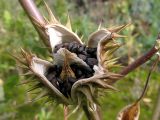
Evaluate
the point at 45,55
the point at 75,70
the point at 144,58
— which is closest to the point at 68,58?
the point at 75,70

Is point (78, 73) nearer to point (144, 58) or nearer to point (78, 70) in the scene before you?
point (78, 70)

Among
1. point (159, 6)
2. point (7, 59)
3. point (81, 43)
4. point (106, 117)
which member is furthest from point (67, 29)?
point (7, 59)

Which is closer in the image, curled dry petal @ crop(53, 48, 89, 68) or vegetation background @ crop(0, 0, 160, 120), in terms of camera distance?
curled dry petal @ crop(53, 48, 89, 68)

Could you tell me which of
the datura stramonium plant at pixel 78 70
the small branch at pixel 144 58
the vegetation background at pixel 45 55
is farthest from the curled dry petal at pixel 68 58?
the vegetation background at pixel 45 55

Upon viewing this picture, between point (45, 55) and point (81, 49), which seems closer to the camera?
point (81, 49)

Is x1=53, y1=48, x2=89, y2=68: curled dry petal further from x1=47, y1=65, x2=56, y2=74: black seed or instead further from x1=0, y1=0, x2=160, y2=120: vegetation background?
x1=0, y1=0, x2=160, y2=120: vegetation background

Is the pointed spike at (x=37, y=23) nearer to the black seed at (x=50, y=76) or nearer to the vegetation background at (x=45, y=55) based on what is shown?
the black seed at (x=50, y=76)

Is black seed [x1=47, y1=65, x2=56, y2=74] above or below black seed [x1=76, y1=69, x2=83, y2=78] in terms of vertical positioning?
above

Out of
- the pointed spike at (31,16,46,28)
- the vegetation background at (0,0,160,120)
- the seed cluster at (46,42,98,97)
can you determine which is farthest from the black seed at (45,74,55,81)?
the vegetation background at (0,0,160,120)

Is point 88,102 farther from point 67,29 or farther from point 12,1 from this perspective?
point 12,1
